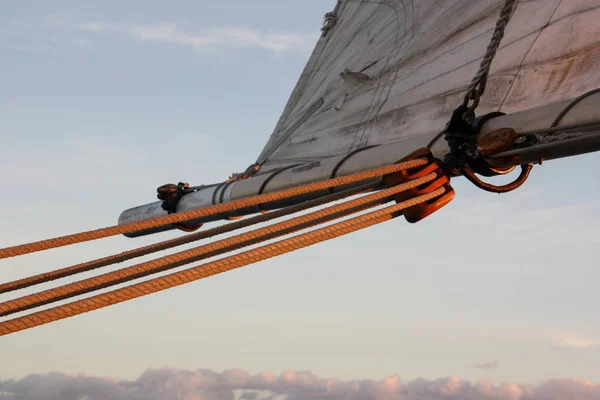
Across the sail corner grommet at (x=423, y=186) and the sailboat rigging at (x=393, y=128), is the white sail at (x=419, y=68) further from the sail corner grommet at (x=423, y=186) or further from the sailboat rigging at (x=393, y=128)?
the sail corner grommet at (x=423, y=186)

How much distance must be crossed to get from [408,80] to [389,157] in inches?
37.6

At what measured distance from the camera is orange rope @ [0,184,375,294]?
403 cm

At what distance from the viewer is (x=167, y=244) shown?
4.19 metres

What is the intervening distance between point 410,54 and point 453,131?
6.65 feet

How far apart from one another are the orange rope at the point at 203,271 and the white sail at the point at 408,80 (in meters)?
0.82

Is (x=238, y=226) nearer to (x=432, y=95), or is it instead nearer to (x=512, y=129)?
(x=512, y=129)

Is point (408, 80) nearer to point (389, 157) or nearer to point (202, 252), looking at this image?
point (389, 157)

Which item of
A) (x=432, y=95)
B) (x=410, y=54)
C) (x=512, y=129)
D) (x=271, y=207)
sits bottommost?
(x=512, y=129)

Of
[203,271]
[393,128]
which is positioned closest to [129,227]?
[203,271]

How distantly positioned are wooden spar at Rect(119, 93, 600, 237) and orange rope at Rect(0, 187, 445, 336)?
20.7 inches

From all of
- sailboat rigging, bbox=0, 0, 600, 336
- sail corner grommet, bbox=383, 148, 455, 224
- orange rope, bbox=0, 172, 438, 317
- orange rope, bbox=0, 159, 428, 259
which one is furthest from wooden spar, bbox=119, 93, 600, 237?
orange rope, bbox=0, 159, 428, 259

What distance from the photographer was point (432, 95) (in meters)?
5.55

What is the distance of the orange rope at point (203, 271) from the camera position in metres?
A: 2.97

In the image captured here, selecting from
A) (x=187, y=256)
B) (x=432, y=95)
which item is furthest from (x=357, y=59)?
(x=187, y=256)
